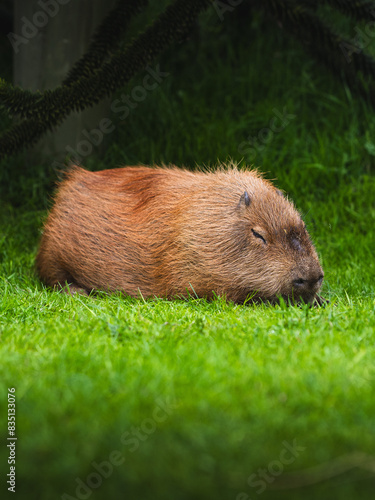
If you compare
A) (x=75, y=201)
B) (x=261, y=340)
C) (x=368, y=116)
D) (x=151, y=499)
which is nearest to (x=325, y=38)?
(x=368, y=116)

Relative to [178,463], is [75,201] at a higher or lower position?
lower

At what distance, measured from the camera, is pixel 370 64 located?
578cm

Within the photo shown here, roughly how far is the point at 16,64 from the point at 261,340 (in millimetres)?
4426

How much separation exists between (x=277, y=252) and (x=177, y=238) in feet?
2.10

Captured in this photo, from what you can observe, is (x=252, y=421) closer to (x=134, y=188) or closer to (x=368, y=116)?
(x=134, y=188)

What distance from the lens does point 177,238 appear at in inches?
159
